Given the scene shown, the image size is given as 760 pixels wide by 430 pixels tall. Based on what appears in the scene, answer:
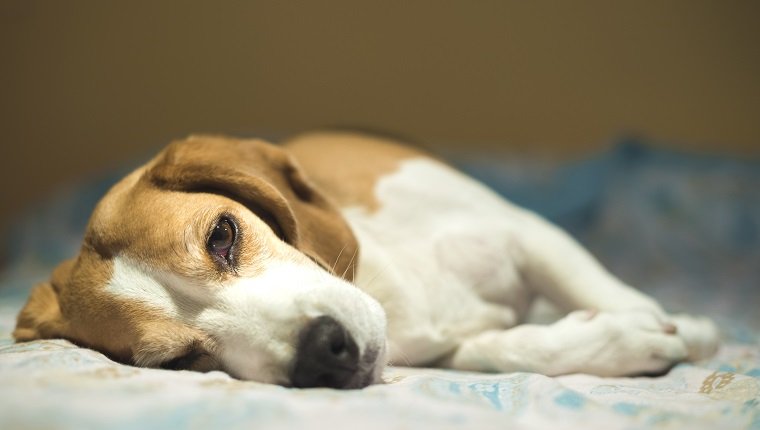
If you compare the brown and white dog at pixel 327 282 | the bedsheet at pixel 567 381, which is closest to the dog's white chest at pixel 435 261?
the brown and white dog at pixel 327 282

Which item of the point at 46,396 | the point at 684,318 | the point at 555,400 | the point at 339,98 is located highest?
the point at 339,98

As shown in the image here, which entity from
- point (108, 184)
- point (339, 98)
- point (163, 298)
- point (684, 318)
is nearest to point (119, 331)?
point (163, 298)

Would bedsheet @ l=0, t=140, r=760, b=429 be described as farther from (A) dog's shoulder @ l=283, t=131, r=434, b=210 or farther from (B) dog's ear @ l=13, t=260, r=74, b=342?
(A) dog's shoulder @ l=283, t=131, r=434, b=210

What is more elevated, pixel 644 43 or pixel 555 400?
pixel 644 43

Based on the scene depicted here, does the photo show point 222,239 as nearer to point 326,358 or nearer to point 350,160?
point 326,358

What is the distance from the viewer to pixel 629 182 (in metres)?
3.58

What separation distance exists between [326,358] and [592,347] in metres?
0.74

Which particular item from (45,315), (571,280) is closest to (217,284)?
(45,315)

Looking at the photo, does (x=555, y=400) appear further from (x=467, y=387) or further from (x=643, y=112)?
(x=643, y=112)

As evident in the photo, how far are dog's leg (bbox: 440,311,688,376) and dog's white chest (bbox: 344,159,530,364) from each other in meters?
0.19

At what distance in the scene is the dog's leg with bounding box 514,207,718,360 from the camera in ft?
6.80

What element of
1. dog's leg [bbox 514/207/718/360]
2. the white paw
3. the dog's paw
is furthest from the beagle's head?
the dog's paw

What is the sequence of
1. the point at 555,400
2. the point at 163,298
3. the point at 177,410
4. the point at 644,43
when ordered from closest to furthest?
the point at 177,410 < the point at 555,400 < the point at 163,298 < the point at 644,43

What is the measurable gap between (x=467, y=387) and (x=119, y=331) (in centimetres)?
74
